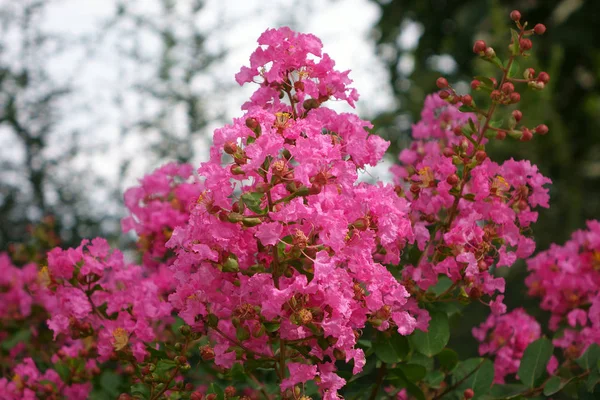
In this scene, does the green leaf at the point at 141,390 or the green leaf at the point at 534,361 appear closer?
the green leaf at the point at 141,390

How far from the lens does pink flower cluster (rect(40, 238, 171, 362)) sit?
1.58 m

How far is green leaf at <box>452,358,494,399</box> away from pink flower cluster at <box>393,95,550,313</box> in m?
0.29

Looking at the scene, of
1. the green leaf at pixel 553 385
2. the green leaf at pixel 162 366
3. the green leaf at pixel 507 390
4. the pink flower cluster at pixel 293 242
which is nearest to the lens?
the pink flower cluster at pixel 293 242

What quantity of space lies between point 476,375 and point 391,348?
1.21 ft

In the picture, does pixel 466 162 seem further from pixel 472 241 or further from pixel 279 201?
pixel 279 201

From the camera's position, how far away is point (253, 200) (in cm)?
115

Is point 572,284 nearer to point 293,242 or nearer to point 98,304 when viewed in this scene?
point 293,242

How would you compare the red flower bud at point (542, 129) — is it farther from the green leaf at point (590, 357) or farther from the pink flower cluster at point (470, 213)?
the green leaf at point (590, 357)

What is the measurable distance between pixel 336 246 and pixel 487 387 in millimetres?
775

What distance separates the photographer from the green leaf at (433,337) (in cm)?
151

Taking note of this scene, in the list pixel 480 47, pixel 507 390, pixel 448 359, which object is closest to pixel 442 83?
pixel 480 47

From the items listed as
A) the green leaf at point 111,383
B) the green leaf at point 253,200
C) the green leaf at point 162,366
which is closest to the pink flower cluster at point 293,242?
the green leaf at point 253,200

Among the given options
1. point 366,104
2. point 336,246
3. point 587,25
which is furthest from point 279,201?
point 366,104

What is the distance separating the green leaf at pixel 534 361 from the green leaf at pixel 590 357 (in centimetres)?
8
